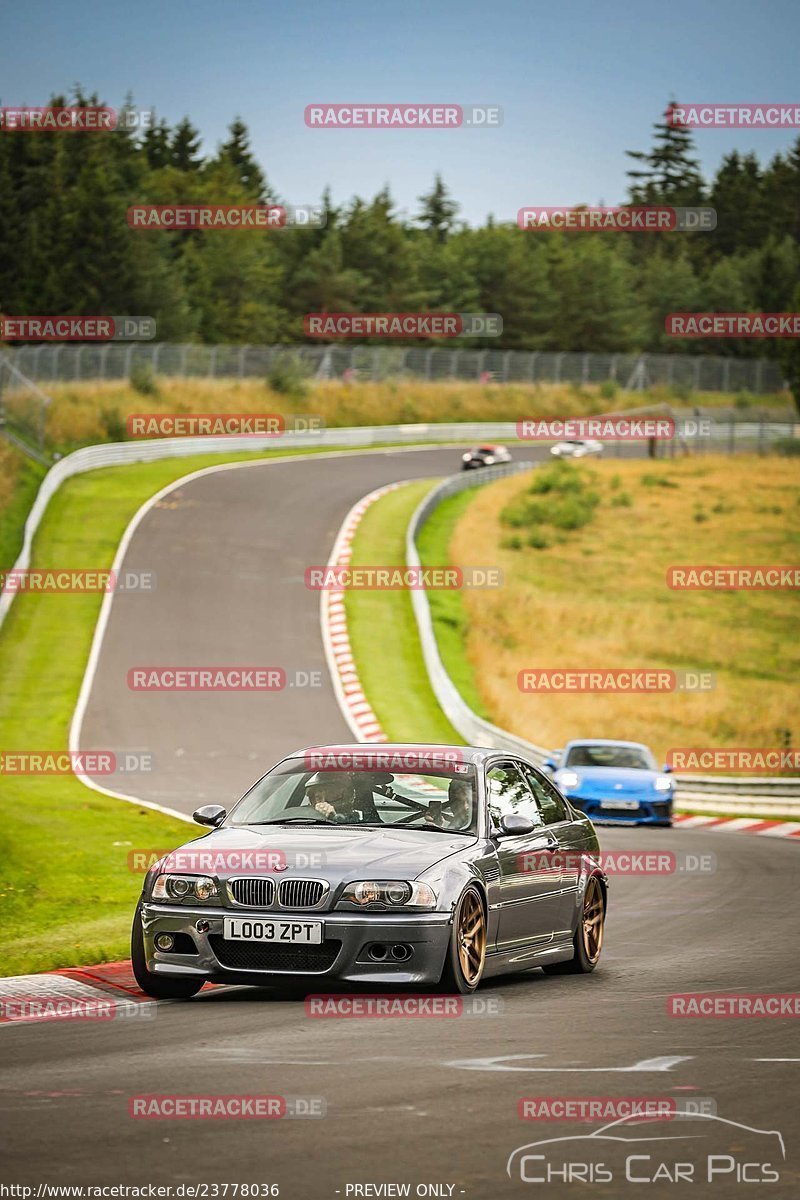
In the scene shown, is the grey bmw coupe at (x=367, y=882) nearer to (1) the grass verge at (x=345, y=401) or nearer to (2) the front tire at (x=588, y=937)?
(2) the front tire at (x=588, y=937)

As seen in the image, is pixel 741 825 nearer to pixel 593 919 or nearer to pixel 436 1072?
pixel 593 919

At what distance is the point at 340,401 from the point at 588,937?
71.9 m

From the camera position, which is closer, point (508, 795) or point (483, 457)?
point (508, 795)

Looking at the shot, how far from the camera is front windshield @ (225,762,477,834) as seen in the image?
36.2 feet

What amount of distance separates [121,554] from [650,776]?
21332 mm

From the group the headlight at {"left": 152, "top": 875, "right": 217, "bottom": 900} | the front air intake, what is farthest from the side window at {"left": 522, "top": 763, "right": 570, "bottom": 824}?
the headlight at {"left": 152, "top": 875, "right": 217, "bottom": 900}

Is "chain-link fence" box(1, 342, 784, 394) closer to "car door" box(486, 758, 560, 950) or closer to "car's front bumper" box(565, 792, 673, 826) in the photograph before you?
"car's front bumper" box(565, 792, 673, 826)

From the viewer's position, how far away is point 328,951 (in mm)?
9945

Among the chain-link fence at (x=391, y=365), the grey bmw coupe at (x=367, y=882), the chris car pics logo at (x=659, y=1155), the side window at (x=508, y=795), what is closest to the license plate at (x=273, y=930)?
the grey bmw coupe at (x=367, y=882)

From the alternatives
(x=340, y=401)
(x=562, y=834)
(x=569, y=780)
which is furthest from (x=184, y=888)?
(x=340, y=401)

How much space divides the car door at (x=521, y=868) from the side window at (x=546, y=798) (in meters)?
0.11

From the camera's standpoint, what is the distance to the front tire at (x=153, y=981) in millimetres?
10297

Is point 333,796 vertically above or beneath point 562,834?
above

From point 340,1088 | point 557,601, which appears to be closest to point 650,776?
point 340,1088
